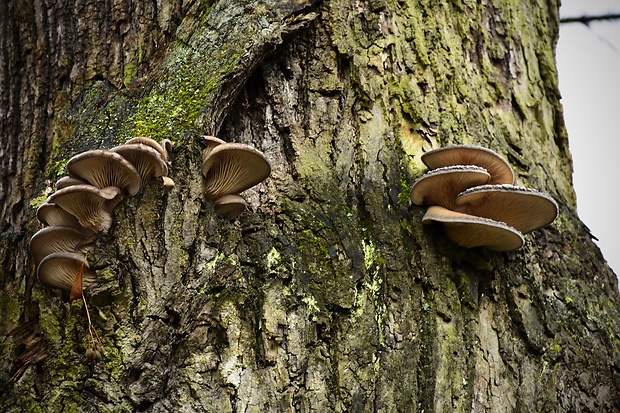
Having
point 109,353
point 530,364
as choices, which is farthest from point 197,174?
point 530,364

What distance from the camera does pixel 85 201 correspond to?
2.86 metres

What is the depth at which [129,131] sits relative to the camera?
3252 mm

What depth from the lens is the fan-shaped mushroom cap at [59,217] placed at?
2.97 metres

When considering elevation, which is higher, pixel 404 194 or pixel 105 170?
pixel 404 194

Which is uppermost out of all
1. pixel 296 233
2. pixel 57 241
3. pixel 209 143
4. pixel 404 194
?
pixel 404 194

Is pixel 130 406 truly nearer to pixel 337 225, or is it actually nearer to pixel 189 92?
pixel 337 225

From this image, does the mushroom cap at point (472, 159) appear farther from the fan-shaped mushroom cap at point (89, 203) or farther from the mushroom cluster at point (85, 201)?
the fan-shaped mushroom cap at point (89, 203)

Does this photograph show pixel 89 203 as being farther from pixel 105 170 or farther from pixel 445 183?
pixel 445 183

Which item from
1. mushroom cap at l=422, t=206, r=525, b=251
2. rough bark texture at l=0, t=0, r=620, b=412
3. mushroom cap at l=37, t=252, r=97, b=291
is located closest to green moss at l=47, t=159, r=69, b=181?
rough bark texture at l=0, t=0, r=620, b=412

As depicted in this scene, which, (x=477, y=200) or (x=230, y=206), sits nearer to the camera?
(x=230, y=206)

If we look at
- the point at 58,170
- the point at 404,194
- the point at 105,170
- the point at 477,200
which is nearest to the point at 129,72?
the point at 58,170

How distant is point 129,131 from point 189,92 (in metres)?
0.35

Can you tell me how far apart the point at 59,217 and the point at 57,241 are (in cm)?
11

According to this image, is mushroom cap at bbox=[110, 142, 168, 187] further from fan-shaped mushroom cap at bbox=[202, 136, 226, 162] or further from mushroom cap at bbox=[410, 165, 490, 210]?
mushroom cap at bbox=[410, 165, 490, 210]
